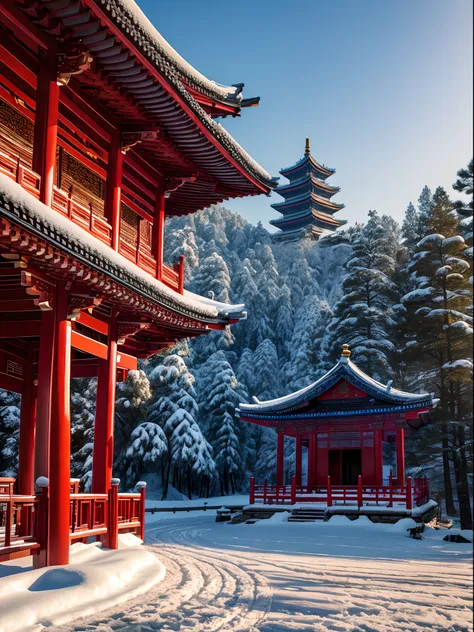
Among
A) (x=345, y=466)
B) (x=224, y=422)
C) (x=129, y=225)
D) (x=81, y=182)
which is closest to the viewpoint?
(x=81, y=182)

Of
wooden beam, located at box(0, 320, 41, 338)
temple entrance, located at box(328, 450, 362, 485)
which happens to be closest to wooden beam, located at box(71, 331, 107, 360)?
wooden beam, located at box(0, 320, 41, 338)

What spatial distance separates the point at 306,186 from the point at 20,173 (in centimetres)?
7754

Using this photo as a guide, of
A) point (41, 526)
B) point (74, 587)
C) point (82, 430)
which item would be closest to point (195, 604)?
point (74, 587)

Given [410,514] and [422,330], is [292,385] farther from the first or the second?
[410,514]

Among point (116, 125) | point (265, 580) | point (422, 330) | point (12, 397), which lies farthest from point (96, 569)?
point (12, 397)

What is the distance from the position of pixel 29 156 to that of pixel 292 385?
4475cm

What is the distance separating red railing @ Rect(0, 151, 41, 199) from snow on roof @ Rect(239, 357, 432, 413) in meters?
17.7

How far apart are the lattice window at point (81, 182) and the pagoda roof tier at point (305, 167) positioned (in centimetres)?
7271

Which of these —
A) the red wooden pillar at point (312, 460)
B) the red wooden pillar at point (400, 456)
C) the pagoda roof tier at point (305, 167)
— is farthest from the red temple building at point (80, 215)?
the pagoda roof tier at point (305, 167)

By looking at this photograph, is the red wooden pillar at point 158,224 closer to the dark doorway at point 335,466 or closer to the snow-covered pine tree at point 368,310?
the dark doorway at point 335,466

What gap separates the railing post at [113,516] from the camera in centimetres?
1175

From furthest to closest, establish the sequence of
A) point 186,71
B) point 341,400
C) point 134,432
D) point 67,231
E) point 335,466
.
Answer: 1. point 134,432
2. point 335,466
3. point 341,400
4. point 186,71
5. point 67,231

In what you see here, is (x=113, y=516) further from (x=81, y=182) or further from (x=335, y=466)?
(x=335, y=466)

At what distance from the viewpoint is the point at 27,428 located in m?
15.0
